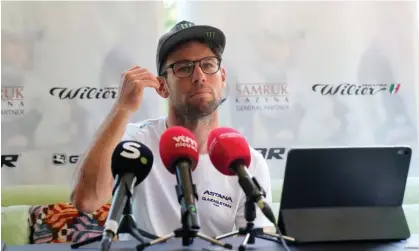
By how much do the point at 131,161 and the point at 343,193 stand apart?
47 centimetres

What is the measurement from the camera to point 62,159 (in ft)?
7.98

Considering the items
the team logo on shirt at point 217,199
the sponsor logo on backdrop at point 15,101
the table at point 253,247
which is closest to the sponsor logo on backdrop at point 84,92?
the sponsor logo on backdrop at point 15,101

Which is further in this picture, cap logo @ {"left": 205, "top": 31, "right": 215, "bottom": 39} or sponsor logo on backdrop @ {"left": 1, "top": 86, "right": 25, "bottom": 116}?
sponsor logo on backdrop @ {"left": 1, "top": 86, "right": 25, "bottom": 116}

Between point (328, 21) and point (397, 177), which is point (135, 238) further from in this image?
point (328, 21)

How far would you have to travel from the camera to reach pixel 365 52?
2.63 metres

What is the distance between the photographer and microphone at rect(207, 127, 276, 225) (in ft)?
3.01

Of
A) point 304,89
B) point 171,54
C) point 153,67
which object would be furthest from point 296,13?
point 171,54

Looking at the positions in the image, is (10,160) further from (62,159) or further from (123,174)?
(123,174)

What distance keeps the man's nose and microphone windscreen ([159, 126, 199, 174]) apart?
2.11 ft

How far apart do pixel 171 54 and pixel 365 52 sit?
1322mm

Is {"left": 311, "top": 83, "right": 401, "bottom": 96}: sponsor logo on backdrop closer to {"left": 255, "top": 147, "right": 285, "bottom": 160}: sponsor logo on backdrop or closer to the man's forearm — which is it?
{"left": 255, "top": 147, "right": 285, "bottom": 160}: sponsor logo on backdrop

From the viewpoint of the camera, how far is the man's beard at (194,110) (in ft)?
5.66

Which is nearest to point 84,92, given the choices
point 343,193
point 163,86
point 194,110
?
point 163,86

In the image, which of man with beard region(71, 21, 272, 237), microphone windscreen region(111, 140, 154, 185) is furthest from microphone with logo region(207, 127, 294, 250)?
man with beard region(71, 21, 272, 237)
